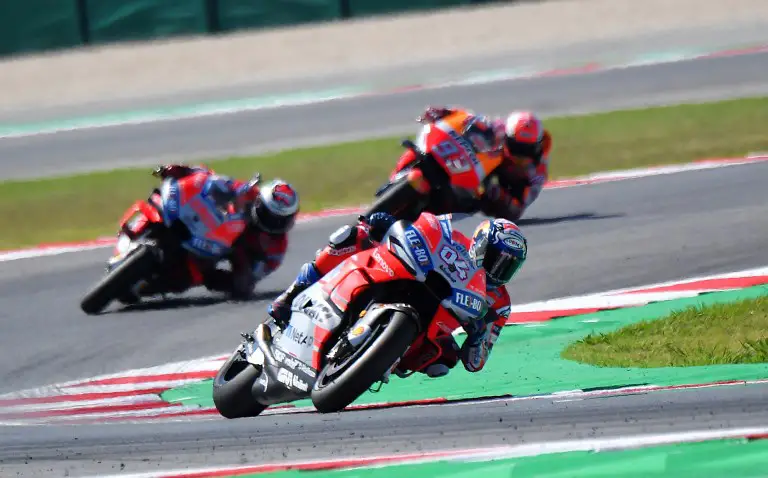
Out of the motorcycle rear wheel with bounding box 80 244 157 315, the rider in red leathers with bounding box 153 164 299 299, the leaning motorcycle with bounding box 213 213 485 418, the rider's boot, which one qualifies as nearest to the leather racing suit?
the rider in red leathers with bounding box 153 164 299 299

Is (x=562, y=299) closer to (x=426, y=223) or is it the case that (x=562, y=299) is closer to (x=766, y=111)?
(x=426, y=223)

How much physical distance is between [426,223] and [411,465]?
6.29 feet

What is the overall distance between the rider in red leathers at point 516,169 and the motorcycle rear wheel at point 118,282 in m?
3.22

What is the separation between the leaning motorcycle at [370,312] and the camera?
7.04m

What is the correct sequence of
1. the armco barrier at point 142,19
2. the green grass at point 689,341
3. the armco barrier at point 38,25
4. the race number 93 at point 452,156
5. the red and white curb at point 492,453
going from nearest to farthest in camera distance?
the red and white curb at point 492,453 → the green grass at point 689,341 → the race number 93 at point 452,156 → the armco barrier at point 38,25 → the armco barrier at point 142,19

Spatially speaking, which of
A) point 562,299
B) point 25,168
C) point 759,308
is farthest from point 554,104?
point 759,308

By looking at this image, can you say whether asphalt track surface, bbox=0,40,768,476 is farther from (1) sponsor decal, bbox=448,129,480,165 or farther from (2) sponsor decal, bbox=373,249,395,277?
(1) sponsor decal, bbox=448,129,480,165

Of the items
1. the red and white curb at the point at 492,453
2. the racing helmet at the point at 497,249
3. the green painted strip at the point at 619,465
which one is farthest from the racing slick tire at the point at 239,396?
the green painted strip at the point at 619,465

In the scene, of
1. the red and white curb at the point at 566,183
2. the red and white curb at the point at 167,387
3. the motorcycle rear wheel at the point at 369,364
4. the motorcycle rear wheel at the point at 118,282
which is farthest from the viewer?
the red and white curb at the point at 566,183

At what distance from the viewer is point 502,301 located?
319 inches

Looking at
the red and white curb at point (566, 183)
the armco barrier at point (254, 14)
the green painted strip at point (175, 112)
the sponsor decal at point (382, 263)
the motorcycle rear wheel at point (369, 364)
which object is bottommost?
the green painted strip at point (175, 112)

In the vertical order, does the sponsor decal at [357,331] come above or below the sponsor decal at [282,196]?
above

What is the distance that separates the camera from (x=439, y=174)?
13.0 m

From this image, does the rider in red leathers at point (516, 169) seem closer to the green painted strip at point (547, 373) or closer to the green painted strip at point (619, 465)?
the green painted strip at point (547, 373)
